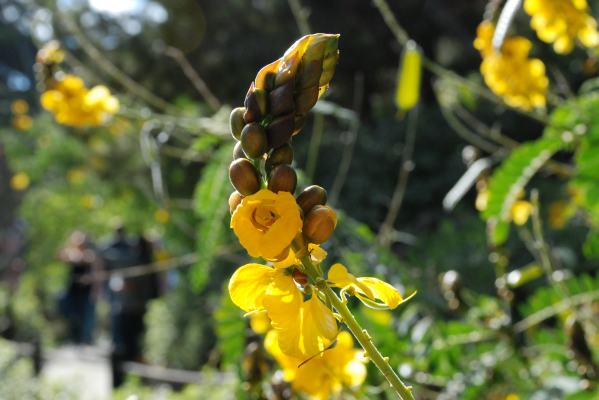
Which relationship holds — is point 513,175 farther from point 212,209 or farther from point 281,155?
point 281,155

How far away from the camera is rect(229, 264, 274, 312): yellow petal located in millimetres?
446

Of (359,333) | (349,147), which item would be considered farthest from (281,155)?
(349,147)

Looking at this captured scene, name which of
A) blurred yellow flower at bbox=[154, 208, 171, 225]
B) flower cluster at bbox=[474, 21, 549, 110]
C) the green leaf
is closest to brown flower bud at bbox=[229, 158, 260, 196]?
the green leaf

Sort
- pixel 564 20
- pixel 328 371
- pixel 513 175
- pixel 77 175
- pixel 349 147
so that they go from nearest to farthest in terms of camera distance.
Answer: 1. pixel 328 371
2. pixel 513 175
3. pixel 564 20
4. pixel 349 147
5. pixel 77 175

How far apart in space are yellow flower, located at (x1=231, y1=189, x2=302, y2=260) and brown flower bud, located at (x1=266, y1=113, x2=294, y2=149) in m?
0.03

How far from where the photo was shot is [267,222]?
0.41 meters

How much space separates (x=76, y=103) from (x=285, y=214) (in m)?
1.38

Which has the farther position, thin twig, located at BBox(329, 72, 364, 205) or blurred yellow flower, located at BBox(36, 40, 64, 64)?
blurred yellow flower, located at BBox(36, 40, 64, 64)

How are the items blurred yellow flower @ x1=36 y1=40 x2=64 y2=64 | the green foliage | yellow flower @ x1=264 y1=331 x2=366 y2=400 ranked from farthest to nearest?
1. blurred yellow flower @ x1=36 y1=40 x2=64 y2=64
2. the green foliage
3. yellow flower @ x1=264 y1=331 x2=366 y2=400

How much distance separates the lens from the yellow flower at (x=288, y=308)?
433mm

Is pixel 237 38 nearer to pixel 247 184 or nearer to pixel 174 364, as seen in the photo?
pixel 174 364

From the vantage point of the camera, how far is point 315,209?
1.39 feet

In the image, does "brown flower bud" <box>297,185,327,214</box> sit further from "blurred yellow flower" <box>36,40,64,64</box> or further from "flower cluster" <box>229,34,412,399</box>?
"blurred yellow flower" <box>36,40,64,64</box>

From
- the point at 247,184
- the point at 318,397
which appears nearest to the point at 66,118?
the point at 318,397
